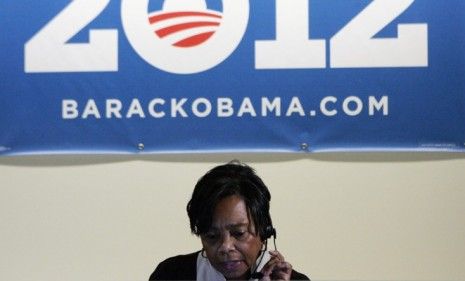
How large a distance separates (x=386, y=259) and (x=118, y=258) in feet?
3.31

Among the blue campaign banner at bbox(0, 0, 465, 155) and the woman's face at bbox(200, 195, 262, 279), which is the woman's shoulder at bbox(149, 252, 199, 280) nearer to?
the woman's face at bbox(200, 195, 262, 279)

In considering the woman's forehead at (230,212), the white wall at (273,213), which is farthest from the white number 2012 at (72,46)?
the woman's forehead at (230,212)

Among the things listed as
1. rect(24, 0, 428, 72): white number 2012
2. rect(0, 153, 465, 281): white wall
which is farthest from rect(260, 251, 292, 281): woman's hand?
rect(24, 0, 428, 72): white number 2012

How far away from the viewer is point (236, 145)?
3.02m

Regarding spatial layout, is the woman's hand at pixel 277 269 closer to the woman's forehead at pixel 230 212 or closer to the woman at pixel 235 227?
the woman at pixel 235 227

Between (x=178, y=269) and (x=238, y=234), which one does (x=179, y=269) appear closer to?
(x=178, y=269)

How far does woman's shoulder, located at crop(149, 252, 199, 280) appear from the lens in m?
2.03

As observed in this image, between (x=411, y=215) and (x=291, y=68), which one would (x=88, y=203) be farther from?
(x=411, y=215)

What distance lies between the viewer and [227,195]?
1906 mm

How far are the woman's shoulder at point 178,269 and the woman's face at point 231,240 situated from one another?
0.16 m

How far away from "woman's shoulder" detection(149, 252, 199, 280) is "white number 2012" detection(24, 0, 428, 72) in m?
1.12

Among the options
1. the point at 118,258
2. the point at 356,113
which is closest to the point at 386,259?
the point at 356,113

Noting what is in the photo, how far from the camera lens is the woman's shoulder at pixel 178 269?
2.03 metres

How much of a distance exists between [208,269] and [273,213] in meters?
1.05
